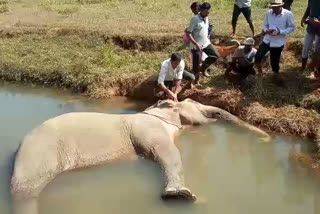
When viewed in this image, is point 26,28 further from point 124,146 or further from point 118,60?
point 124,146

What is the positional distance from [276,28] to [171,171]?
3.42 metres

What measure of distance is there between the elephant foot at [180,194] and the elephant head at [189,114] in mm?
2107

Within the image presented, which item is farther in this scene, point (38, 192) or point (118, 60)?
point (118, 60)

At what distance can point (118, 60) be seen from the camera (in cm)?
1092

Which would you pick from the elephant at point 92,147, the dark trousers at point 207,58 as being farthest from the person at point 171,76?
the elephant at point 92,147

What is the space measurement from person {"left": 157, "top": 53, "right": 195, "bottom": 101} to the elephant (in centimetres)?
61

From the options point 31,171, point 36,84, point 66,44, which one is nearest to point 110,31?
point 66,44

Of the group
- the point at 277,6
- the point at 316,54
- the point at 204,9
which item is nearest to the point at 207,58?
the point at 204,9

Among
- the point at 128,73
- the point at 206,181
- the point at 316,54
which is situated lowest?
the point at 206,181

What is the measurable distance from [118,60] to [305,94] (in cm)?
410

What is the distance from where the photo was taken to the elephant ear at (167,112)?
7980 millimetres

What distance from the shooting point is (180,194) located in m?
5.91

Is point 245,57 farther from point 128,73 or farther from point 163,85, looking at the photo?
point 128,73

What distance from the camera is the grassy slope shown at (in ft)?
28.9
